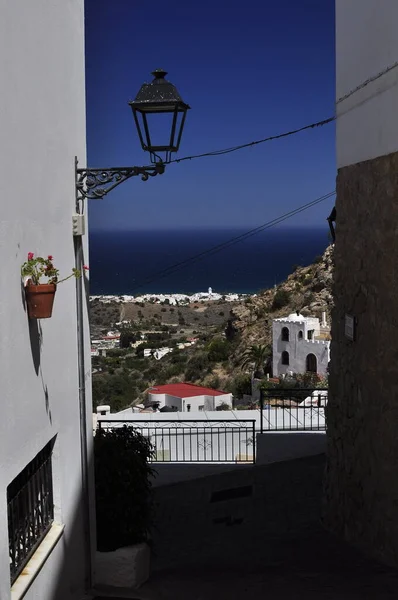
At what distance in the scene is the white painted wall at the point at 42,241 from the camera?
456cm

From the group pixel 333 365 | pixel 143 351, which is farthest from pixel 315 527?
pixel 143 351

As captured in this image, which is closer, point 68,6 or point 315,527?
point 68,6

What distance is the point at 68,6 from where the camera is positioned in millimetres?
6234

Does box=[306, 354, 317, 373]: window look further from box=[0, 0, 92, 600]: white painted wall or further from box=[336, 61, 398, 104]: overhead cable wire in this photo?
box=[0, 0, 92, 600]: white painted wall

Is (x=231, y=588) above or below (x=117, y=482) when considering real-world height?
below

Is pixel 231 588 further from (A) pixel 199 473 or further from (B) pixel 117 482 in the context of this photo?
(A) pixel 199 473

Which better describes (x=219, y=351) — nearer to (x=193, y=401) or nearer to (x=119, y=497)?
(x=193, y=401)

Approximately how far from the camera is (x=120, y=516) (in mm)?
7266

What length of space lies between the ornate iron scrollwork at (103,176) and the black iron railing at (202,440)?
343 inches

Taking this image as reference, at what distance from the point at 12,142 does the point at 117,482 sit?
377cm

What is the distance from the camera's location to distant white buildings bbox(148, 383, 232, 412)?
24656mm

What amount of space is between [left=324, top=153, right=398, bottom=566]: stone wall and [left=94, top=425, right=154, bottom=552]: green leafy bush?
2440 mm

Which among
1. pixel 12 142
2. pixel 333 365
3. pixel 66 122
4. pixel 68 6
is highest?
pixel 68 6

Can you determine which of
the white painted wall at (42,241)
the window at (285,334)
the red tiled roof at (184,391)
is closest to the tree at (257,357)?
the window at (285,334)
